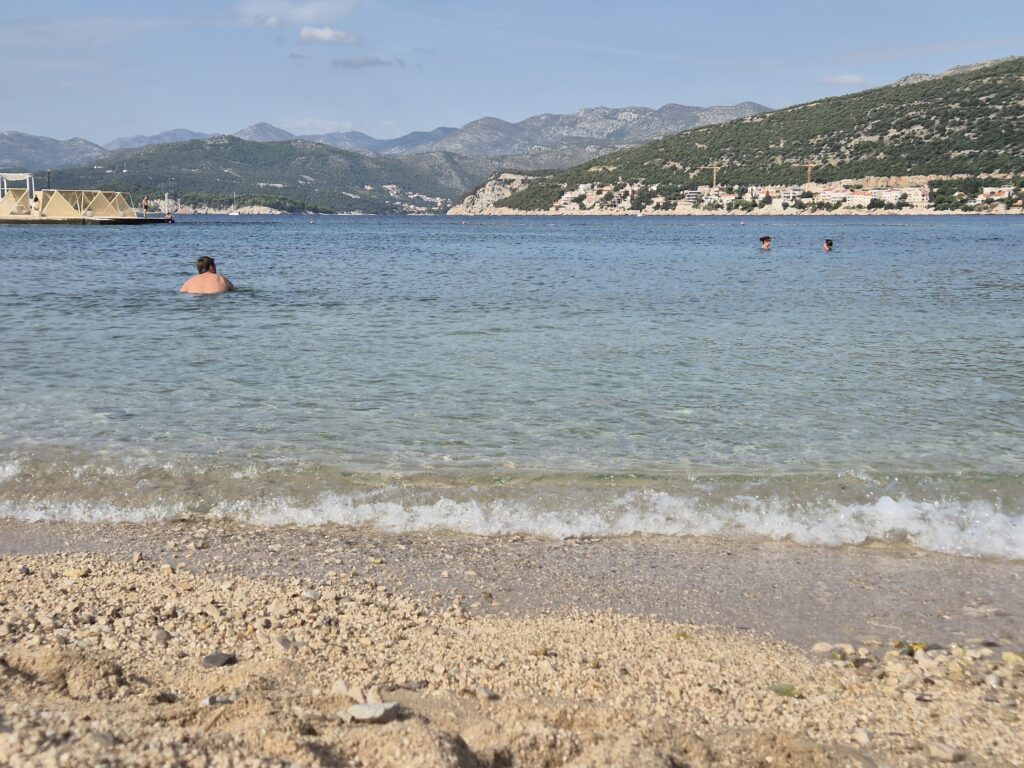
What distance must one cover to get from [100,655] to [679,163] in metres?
193

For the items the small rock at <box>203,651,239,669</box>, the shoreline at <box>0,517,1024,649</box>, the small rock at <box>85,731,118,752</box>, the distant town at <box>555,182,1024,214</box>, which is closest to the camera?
the small rock at <box>85,731,118,752</box>

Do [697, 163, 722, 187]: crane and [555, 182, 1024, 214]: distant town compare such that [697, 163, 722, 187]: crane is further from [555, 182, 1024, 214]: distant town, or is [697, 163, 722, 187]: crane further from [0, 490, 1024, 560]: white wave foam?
[0, 490, 1024, 560]: white wave foam

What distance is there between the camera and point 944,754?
136 inches

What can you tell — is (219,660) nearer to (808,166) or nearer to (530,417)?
(530,417)

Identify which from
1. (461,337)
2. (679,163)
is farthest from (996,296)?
(679,163)

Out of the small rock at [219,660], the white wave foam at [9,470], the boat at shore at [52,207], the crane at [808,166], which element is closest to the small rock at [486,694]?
the small rock at [219,660]

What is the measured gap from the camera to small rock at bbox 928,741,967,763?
344 centimetres

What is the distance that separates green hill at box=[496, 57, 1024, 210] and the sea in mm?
137237

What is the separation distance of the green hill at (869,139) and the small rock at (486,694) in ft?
495

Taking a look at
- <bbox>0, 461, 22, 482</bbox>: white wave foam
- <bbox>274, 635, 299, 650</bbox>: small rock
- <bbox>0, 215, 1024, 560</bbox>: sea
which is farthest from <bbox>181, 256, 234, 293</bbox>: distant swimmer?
<bbox>274, 635, 299, 650</bbox>: small rock

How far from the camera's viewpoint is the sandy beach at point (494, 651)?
321 centimetres

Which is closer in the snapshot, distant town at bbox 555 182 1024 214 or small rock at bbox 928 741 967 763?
small rock at bbox 928 741 967 763

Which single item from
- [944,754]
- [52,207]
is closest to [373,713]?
[944,754]

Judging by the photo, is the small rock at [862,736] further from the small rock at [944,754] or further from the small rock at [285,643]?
the small rock at [285,643]
